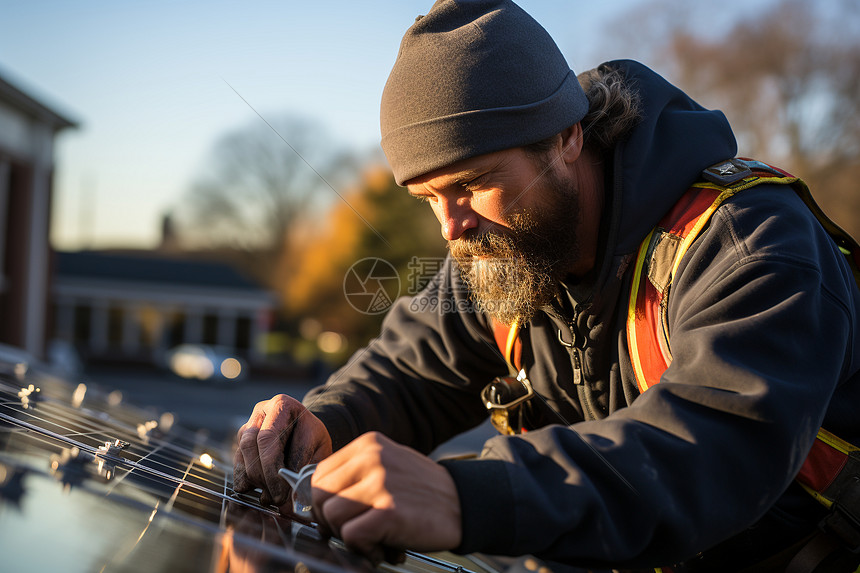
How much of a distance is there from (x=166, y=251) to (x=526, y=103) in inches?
1943

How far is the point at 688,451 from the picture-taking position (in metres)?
1.10

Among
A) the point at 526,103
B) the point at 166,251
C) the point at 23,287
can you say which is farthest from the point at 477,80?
the point at 166,251

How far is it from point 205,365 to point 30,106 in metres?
13.0

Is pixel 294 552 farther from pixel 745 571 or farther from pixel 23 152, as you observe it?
pixel 23 152

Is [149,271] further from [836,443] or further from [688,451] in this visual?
[688,451]

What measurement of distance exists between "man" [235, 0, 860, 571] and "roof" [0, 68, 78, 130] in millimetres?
14740

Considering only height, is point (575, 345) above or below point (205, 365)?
above

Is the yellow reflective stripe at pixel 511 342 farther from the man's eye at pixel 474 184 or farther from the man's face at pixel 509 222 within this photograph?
the man's eye at pixel 474 184

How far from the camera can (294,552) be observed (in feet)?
3.49

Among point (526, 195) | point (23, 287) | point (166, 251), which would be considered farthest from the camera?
point (166, 251)

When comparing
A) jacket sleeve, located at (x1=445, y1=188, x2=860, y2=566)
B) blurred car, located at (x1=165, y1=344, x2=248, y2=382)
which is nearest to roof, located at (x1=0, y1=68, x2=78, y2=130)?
blurred car, located at (x1=165, y1=344, x2=248, y2=382)

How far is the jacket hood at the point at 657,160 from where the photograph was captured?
1.74m

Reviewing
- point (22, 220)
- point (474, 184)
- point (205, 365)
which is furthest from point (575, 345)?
point (205, 365)

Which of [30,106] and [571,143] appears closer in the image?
[571,143]
